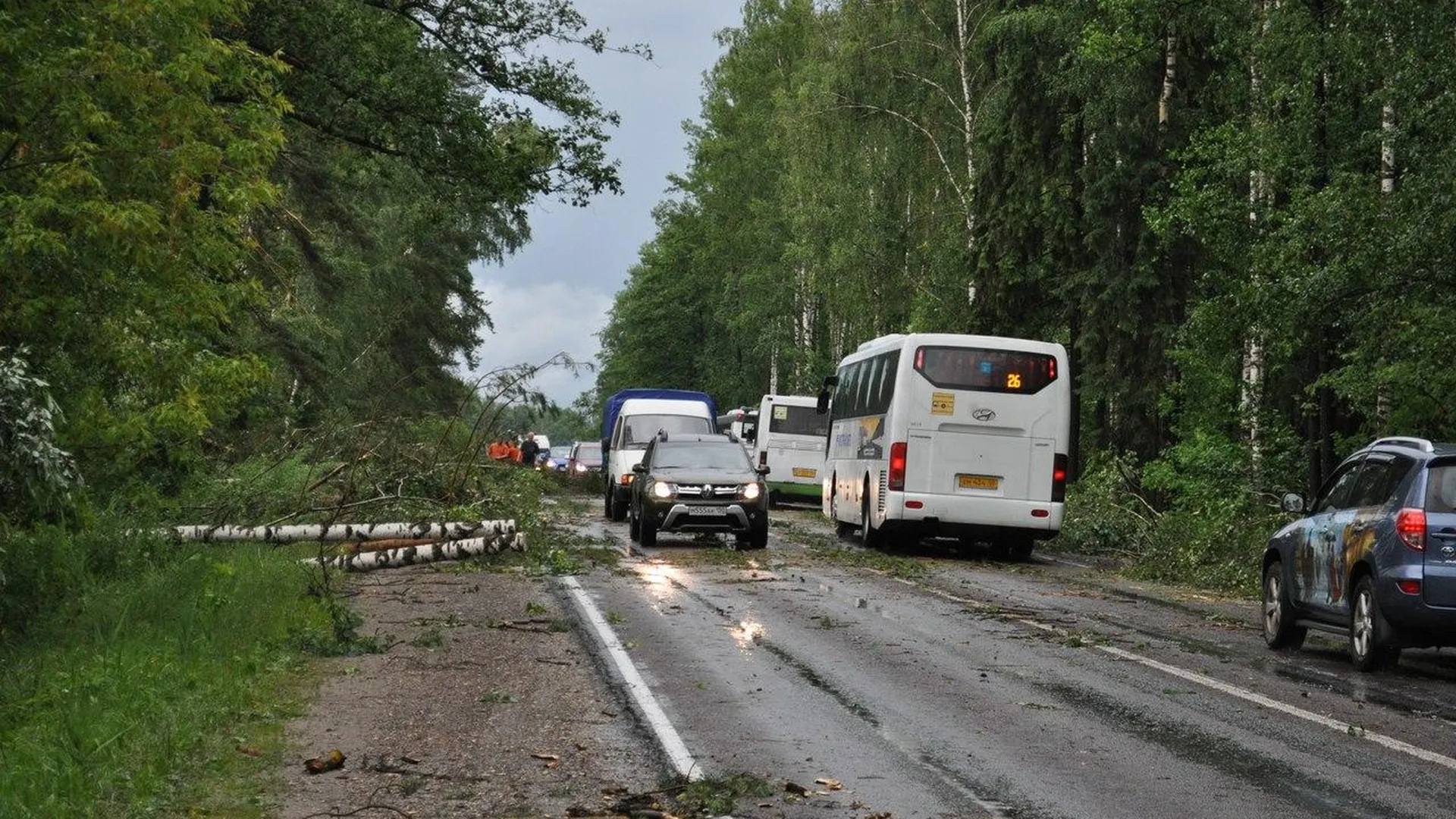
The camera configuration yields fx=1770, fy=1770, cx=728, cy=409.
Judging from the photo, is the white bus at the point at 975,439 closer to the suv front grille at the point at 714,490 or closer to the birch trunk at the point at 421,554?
the suv front grille at the point at 714,490

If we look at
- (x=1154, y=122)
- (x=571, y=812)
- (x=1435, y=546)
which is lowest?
(x=571, y=812)

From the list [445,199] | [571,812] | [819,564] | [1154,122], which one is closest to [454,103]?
[445,199]

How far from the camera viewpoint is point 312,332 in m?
42.3

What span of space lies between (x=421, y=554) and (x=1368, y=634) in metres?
12.4

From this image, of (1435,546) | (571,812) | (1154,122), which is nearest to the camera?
(571,812)

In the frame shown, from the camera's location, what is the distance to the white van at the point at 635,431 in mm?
36250

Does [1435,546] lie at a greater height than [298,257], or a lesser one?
lesser

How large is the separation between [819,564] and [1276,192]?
30.5ft

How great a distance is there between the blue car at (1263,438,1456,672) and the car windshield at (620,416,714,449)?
22.4 m

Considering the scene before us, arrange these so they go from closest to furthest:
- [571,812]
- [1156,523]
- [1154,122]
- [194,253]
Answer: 1. [571,812]
2. [194,253]
3. [1156,523]
4. [1154,122]

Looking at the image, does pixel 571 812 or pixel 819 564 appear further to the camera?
pixel 819 564

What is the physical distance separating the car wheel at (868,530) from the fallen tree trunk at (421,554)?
682 centimetres

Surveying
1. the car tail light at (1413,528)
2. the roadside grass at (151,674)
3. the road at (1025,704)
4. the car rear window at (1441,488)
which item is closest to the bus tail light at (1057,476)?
the road at (1025,704)

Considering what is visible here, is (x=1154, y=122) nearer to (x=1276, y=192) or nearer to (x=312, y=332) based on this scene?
(x=1276, y=192)
